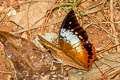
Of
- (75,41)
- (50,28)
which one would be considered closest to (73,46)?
(75,41)

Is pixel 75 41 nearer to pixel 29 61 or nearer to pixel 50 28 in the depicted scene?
pixel 50 28

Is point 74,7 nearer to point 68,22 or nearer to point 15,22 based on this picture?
point 68,22

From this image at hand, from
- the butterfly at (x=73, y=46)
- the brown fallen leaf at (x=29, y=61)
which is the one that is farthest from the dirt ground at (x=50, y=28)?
the butterfly at (x=73, y=46)

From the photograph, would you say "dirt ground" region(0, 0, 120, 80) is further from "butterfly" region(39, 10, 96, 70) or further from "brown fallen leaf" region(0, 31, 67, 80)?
"butterfly" region(39, 10, 96, 70)

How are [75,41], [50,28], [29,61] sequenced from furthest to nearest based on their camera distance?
[50,28] < [29,61] < [75,41]

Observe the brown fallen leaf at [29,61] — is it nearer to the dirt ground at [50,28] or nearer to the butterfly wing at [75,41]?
the dirt ground at [50,28]

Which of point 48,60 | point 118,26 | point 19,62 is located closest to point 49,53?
point 48,60

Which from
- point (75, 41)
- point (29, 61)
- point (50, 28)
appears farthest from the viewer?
point (50, 28)

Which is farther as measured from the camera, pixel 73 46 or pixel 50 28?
pixel 50 28

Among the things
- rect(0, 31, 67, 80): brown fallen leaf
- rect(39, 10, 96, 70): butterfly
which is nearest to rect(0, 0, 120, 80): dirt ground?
rect(0, 31, 67, 80): brown fallen leaf
